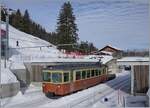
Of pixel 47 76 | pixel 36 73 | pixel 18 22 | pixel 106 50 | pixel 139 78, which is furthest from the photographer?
pixel 18 22

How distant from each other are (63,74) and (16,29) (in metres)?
63.0

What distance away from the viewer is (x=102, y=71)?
121ft

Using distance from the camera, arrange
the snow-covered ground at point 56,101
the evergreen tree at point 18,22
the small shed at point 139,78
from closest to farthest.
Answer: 1. the snow-covered ground at point 56,101
2. the small shed at point 139,78
3. the evergreen tree at point 18,22

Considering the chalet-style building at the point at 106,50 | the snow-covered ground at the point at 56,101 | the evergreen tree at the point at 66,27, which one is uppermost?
the evergreen tree at the point at 66,27

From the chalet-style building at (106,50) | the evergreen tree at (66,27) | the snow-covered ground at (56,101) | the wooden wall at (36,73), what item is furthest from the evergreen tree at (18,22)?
the snow-covered ground at (56,101)

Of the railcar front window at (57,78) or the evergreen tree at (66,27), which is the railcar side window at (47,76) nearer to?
the railcar front window at (57,78)

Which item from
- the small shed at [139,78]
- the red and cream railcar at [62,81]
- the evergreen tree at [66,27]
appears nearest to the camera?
the red and cream railcar at [62,81]

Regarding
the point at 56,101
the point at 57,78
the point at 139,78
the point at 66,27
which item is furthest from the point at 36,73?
the point at 66,27

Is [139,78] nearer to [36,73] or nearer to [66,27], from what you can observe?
[36,73]

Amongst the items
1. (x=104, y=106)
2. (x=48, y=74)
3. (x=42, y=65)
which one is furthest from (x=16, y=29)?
(x=104, y=106)

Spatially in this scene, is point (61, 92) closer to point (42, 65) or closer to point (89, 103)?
point (89, 103)

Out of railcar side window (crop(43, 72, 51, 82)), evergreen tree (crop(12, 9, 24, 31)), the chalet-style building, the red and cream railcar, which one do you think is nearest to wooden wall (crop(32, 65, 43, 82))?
the red and cream railcar

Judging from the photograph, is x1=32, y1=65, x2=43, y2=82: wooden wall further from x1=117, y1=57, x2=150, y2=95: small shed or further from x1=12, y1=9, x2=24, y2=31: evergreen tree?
x1=12, y1=9, x2=24, y2=31: evergreen tree

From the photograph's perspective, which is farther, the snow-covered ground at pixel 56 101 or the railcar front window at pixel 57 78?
the railcar front window at pixel 57 78
